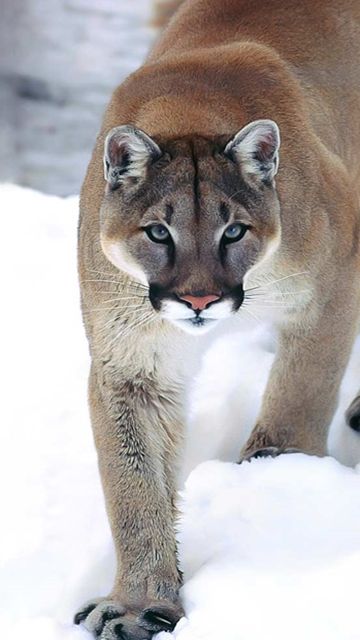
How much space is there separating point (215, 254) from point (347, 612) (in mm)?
782

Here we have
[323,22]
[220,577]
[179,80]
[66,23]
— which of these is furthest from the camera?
[66,23]

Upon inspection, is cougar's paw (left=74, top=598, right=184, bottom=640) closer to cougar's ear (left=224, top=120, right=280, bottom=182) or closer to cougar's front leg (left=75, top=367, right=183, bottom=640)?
cougar's front leg (left=75, top=367, right=183, bottom=640)

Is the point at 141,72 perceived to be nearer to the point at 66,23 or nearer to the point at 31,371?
the point at 31,371

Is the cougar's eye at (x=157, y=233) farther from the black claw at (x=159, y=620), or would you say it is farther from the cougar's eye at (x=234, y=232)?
the black claw at (x=159, y=620)

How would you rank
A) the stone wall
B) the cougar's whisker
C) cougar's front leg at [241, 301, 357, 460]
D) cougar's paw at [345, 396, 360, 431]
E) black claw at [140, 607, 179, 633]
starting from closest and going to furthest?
black claw at [140, 607, 179, 633], the cougar's whisker, cougar's front leg at [241, 301, 357, 460], cougar's paw at [345, 396, 360, 431], the stone wall

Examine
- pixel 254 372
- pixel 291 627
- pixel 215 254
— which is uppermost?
pixel 215 254

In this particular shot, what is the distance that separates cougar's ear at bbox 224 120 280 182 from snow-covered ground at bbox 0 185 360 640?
770 mm

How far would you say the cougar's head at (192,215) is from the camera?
10.8ft

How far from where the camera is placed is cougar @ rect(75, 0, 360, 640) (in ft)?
11.1

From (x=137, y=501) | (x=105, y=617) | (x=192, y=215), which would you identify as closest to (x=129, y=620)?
(x=105, y=617)

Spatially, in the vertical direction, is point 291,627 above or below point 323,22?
below

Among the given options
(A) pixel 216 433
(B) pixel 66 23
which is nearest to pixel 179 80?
(A) pixel 216 433

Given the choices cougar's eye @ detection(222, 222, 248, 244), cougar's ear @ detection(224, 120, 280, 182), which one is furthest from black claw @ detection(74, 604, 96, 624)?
cougar's ear @ detection(224, 120, 280, 182)

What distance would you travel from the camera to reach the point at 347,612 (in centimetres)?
316
